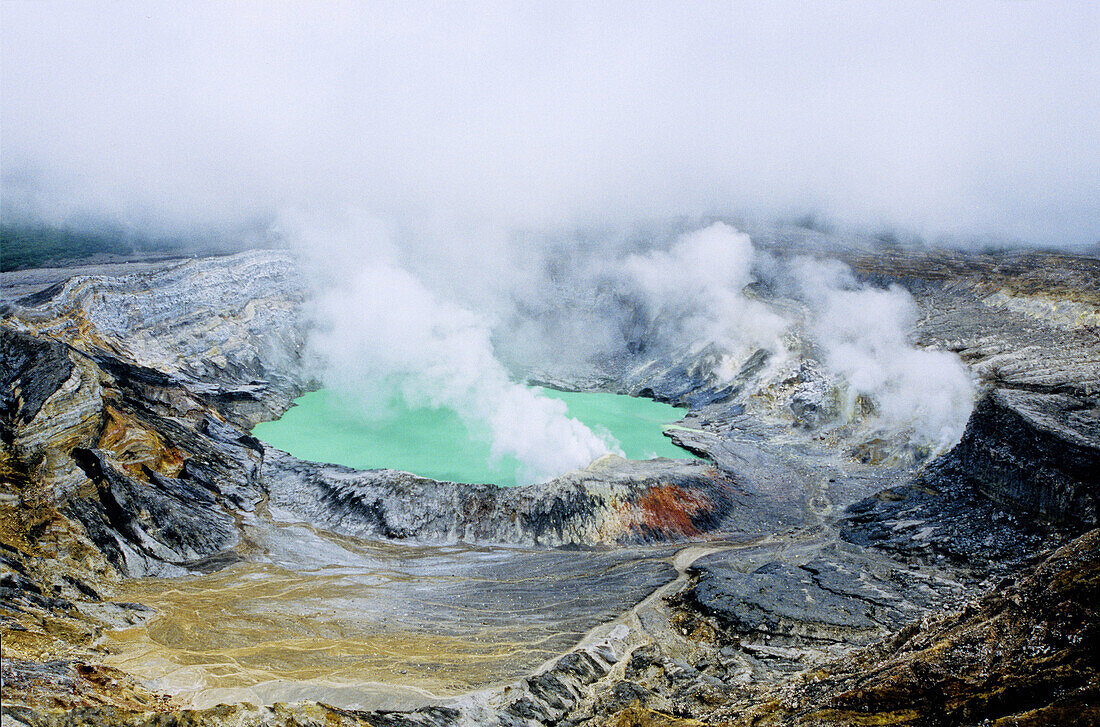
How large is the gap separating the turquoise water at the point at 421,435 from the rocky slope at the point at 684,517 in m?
2.90

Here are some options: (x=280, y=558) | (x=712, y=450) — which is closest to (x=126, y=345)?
(x=280, y=558)

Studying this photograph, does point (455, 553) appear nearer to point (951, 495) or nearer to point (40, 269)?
point (951, 495)

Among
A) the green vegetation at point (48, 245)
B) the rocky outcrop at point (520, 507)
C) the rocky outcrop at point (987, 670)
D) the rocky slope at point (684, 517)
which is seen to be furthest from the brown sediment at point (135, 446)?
the green vegetation at point (48, 245)

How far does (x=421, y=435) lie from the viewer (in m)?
47.5

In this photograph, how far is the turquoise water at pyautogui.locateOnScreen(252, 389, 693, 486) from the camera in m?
41.4

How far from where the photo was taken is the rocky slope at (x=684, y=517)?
648 inches

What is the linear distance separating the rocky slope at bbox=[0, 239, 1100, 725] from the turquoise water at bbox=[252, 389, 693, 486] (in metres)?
2.90

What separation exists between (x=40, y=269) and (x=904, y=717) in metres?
74.9

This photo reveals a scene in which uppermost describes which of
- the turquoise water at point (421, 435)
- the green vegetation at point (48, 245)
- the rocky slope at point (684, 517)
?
the green vegetation at point (48, 245)

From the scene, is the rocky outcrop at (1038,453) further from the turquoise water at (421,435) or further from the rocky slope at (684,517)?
the turquoise water at (421,435)

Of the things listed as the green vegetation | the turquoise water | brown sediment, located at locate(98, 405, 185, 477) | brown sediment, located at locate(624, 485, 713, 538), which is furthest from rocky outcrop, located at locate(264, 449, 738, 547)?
the green vegetation

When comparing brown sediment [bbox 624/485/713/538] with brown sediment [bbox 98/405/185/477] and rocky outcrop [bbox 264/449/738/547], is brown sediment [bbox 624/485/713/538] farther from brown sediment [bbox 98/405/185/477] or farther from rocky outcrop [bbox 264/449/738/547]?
brown sediment [bbox 98/405/185/477]

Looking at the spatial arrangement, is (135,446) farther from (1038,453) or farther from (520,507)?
(1038,453)

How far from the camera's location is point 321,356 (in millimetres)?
61531
